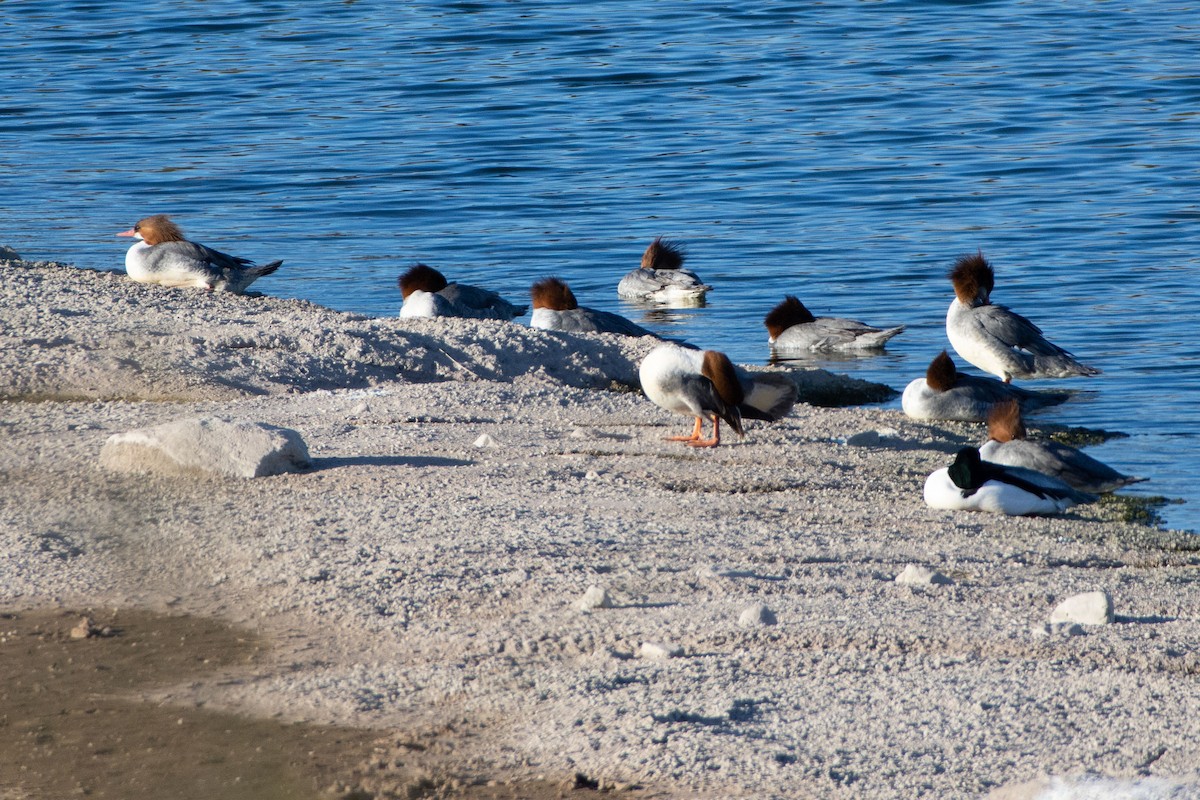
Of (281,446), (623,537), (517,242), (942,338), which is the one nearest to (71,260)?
(517,242)

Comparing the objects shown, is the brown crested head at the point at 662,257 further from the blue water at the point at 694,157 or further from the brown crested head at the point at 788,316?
the brown crested head at the point at 788,316

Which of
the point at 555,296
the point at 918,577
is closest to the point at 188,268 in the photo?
the point at 555,296

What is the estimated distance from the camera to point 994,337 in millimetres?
11609

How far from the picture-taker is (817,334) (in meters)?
12.5

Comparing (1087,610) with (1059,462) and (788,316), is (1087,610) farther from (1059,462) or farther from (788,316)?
(788,316)

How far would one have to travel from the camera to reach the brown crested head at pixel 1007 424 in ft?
27.7

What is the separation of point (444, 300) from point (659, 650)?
8.11 m

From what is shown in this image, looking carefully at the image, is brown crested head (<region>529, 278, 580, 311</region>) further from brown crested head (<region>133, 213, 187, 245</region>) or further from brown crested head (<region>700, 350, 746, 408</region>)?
brown crested head (<region>700, 350, 746, 408</region>)

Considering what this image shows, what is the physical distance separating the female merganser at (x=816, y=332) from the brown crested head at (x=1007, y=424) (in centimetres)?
384

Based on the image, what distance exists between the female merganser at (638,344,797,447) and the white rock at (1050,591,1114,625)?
262cm

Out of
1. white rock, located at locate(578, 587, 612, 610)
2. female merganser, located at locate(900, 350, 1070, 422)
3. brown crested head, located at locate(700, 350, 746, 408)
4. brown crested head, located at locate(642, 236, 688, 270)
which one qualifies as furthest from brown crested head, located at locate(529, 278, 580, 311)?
white rock, located at locate(578, 587, 612, 610)

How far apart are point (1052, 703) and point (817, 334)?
27.2 feet

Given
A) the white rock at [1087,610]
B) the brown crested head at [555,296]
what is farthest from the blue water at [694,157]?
the white rock at [1087,610]

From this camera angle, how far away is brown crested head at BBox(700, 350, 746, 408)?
758 centimetres
